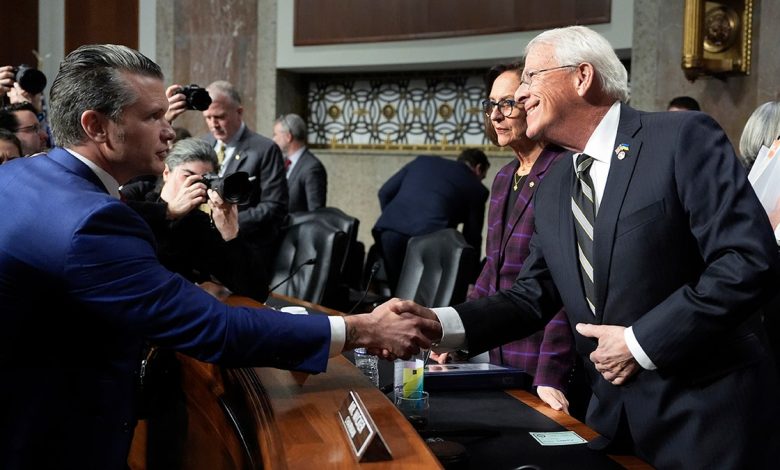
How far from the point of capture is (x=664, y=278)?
1.83 meters

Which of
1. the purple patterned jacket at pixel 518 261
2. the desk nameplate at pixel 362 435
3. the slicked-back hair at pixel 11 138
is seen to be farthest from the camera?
the slicked-back hair at pixel 11 138

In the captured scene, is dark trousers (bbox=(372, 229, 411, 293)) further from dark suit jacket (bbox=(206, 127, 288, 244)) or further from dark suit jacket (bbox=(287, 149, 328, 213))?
dark suit jacket (bbox=(287, 149, 328, 213))

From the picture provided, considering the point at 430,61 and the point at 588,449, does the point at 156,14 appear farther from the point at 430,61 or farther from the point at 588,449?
the point at 588,449

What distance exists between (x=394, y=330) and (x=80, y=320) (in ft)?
2.33

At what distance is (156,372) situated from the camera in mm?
2389

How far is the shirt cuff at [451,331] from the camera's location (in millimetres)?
2287

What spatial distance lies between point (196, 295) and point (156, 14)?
26.4ft

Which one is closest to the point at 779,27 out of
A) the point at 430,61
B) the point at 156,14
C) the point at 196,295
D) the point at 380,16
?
the point at 430,61

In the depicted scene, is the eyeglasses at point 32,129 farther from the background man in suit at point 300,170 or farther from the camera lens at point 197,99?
the background man in suit at point 300,170

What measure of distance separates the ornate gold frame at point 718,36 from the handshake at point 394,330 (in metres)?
4.54

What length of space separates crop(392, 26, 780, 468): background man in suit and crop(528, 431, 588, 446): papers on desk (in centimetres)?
6

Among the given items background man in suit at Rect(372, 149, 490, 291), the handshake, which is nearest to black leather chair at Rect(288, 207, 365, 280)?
background man in suit at Rect(372, 149, 490, 291)

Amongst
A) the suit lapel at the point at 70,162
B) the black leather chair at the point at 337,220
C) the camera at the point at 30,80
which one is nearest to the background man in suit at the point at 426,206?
the black leather chair at the point at 337,220

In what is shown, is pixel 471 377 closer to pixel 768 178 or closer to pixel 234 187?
pixel 234 187
